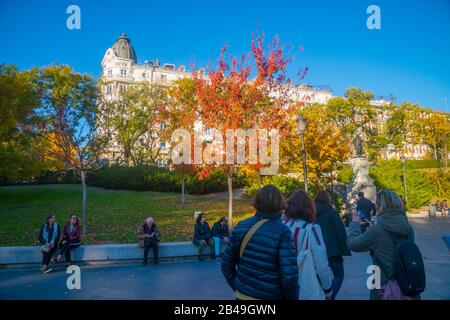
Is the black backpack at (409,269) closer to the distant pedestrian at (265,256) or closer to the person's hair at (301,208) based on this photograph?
the person's hair at (301,208)

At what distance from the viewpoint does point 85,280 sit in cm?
701

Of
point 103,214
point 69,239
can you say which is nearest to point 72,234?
point 69,239

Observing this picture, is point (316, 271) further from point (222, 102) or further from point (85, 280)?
point (222, 102)

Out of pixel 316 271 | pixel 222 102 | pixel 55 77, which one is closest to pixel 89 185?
pixel 55 77

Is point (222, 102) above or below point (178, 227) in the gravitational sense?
above

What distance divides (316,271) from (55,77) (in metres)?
12.9

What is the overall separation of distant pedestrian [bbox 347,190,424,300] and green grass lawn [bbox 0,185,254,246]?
8.48 metres

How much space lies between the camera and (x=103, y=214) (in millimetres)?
16375

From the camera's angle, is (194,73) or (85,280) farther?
(194,73)

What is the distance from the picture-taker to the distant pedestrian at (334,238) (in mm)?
4230

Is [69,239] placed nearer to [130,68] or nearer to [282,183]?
[282,183]

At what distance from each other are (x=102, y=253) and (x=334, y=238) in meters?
6.77
